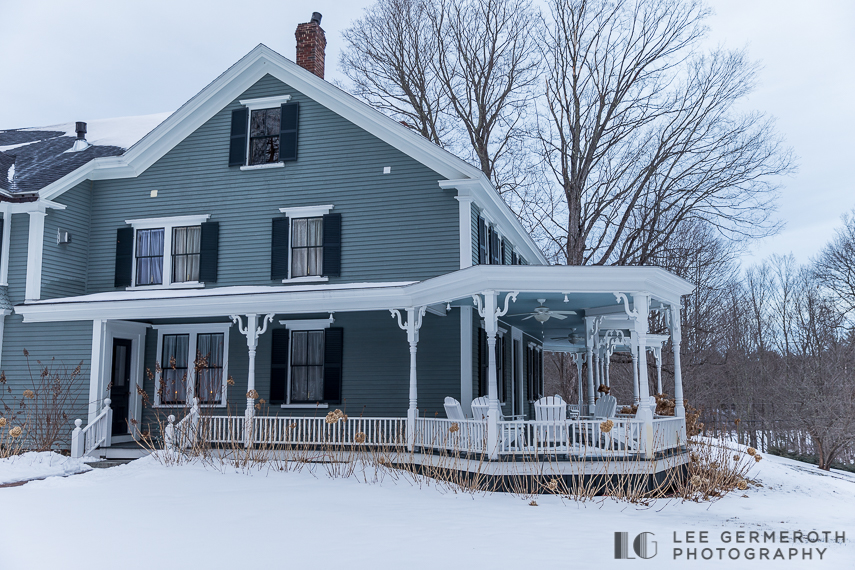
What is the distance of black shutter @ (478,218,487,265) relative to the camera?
1417 cm

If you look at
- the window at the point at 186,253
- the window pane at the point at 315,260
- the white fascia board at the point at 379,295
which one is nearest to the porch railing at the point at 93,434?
the white fascia board at the point at 379,295

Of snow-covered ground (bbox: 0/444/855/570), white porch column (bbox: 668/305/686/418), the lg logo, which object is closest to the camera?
snow-covered ground (bbox: 0/444/855/570)

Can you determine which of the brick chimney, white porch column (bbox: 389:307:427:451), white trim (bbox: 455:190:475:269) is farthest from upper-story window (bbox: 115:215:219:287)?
white trim (bbox: 455:190:475:269)

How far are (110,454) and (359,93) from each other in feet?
57.6

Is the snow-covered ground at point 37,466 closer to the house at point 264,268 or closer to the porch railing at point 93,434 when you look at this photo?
the porch railing at point 93,434

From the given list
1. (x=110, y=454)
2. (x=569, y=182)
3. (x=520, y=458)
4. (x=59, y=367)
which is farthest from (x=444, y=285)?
(x=569, y=182)

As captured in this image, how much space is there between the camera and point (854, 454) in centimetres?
2569

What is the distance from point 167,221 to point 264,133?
9.24ft

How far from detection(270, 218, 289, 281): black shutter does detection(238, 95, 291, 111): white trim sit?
2575mm

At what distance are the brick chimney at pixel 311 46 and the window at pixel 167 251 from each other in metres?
4.47

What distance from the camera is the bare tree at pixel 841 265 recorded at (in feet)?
97.4

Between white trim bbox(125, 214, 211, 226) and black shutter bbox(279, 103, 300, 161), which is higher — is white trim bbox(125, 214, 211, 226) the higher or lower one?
the lower one

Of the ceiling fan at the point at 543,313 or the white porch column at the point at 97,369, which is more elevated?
the ceiling fan at the point at 543,313

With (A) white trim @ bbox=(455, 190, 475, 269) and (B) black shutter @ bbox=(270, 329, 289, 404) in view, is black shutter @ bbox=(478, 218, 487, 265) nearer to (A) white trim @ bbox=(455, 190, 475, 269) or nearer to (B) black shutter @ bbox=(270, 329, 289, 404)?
(A) white trim @ bbox=(455, 190, 475, 269)
